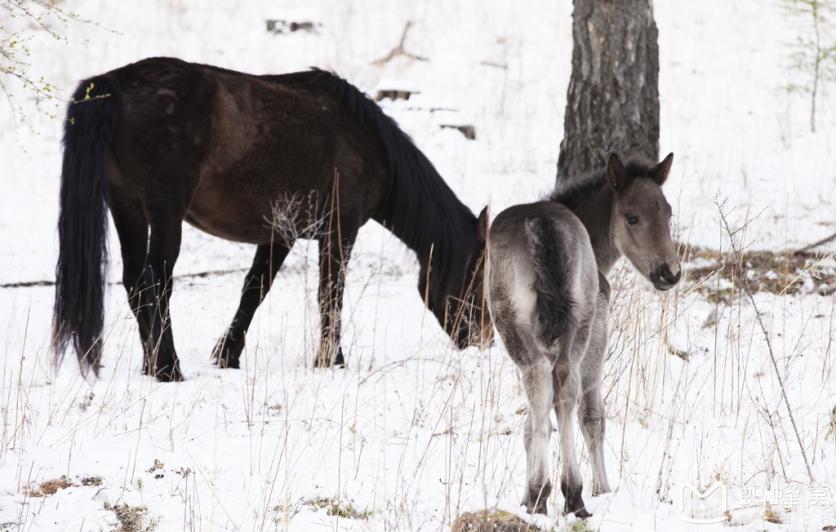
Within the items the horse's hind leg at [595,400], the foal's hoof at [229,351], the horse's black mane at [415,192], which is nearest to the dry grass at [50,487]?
the horse's hind leg at [595,400]

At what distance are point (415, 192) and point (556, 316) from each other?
11.9 feet

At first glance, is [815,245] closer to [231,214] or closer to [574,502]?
[231,214]

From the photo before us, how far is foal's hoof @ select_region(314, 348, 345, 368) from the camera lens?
20.1 ft

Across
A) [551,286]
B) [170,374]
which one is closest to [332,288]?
[170,374]

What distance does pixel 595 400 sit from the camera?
13.1 ft

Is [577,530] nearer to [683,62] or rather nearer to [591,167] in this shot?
[591,167]

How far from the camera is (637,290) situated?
5.63 metres

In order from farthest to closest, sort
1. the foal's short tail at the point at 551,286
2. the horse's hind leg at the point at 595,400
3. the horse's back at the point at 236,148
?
the horse's back at the point at 236,148, the horse's hind leg at the point at 595,400, the foal's short tail at the point at 551,286

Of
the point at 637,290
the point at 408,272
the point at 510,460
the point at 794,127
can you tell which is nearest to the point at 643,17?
the point at 637,290

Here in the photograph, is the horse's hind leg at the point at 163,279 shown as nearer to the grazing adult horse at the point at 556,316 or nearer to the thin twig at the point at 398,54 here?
the grazing adult horse at the point at 556,316

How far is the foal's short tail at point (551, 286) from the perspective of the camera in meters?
3.56

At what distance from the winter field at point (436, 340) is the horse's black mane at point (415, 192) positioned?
1.80 ft

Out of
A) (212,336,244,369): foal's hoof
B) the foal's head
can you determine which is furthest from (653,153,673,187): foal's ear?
(212,336,244,369): foal's hoof

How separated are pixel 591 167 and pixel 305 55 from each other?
31.0 ft
